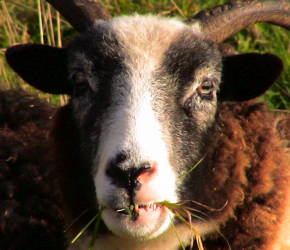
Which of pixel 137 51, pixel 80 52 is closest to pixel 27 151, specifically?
pixel 80 52

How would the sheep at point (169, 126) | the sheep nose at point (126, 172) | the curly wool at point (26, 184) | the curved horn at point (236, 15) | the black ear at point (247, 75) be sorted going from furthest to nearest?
1. the curly wool at point (26, 184)
2. the curved horn at point (236, 15)
3. the black ear at point (247, 75)
4. the sheep at point (169, 126)
5. the sheep nose at point (126, 172)

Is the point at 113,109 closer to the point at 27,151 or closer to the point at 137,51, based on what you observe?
the point at 137,51

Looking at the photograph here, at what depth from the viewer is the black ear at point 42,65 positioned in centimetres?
543

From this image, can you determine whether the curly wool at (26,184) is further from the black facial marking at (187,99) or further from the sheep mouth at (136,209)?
the sheep mouth at (136,209)

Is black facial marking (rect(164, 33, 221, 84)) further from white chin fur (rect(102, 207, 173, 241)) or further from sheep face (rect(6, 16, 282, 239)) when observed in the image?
white chin fur (rect(102, 207, 173, 241))

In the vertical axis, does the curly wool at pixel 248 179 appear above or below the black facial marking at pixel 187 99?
below

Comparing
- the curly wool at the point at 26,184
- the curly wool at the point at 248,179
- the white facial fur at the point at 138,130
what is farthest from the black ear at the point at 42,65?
the curly wool at the point at 248,179

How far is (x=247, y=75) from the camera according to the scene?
523 cm

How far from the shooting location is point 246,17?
5.40 meters

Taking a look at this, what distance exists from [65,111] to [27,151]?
2.47ft

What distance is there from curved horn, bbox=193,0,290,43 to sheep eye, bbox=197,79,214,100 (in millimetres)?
435

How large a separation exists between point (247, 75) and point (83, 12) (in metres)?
1.24

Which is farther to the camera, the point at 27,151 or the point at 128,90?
the point at 27,151

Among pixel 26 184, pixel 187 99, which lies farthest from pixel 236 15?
pixel 26 184
